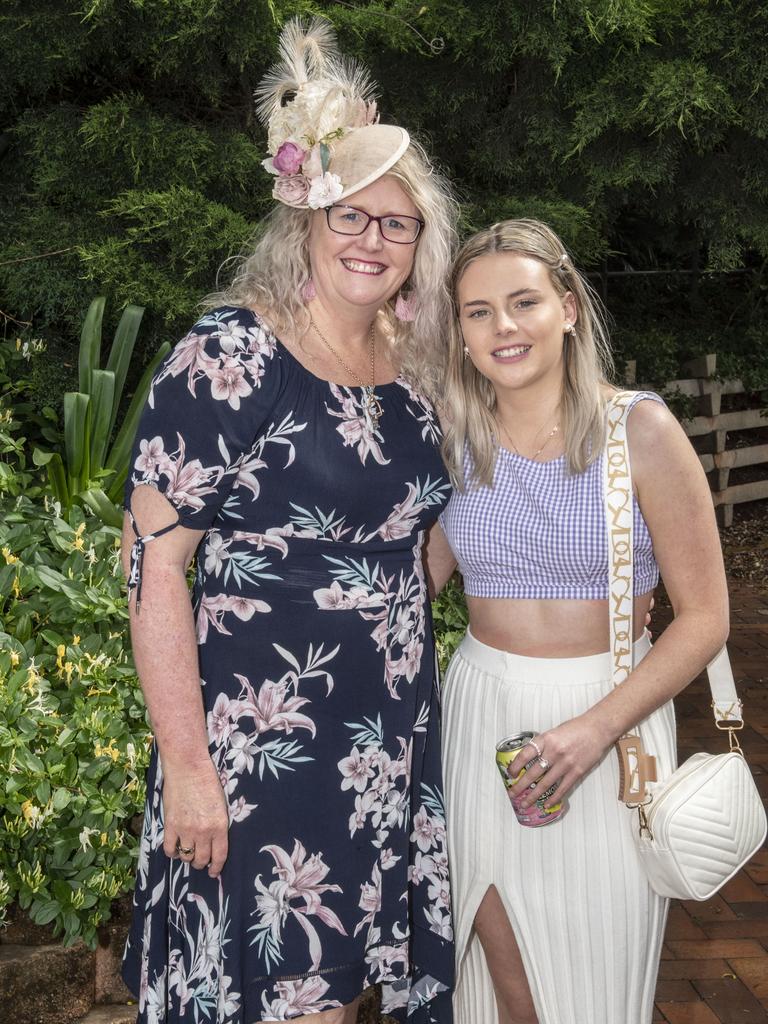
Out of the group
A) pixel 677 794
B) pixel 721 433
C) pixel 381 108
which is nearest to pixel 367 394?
pixel 677 794

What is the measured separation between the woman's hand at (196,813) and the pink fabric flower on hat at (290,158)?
3.60 feet

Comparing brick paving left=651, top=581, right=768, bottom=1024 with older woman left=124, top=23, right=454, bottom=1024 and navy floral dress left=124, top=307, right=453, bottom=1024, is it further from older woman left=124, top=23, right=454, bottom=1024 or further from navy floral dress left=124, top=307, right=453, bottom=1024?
navy floral dress left=124, top=307, right=453, bottom=1024

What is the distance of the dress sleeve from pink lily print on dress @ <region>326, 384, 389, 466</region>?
0.14m

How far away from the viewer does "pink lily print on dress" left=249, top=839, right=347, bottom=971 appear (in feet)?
6.42

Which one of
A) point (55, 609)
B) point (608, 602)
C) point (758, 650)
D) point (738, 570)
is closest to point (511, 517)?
point (608, 602)

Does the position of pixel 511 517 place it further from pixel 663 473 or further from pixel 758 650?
pixel 758 650

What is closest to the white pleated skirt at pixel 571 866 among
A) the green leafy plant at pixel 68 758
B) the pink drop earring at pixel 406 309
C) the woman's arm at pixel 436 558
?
the woman's arm at pixel 436 558

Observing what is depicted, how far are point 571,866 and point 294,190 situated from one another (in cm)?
135

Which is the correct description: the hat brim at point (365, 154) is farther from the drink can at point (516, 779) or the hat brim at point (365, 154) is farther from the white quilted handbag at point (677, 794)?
the drink can at point (516, 779)

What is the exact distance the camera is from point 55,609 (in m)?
3.01

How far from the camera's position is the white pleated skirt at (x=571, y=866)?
202 cm

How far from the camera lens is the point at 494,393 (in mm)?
2230

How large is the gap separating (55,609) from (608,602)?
1.61 meters

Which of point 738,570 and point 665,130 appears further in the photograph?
point 738,570
